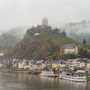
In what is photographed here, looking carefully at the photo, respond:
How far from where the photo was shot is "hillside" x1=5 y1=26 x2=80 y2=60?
109 meters

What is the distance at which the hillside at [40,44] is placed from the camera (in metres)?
109

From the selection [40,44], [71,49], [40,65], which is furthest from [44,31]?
[40,65]

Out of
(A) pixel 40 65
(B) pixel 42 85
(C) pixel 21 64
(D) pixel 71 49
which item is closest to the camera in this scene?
(B) pixel 42 85

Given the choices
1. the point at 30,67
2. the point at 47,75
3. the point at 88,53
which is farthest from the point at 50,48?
the point at 47,75

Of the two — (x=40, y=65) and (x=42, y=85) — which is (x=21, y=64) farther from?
(x=42, y=85)

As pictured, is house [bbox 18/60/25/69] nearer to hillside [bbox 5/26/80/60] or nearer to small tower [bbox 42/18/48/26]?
hillside [bbox 5/26/80/60]

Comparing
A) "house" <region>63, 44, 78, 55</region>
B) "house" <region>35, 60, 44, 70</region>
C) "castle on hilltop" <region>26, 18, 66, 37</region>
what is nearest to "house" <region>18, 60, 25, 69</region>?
"house" <region>35, 60, 44, 70</region>

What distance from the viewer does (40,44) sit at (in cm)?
12000

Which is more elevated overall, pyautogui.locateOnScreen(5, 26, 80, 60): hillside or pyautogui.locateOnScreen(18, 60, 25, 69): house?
pyautogui.locateOnScreen(5, 26, 80, 60): hillside

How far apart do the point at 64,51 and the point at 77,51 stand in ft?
24.1

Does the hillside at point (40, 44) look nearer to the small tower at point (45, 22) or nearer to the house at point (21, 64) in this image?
the house at point (21, 64)

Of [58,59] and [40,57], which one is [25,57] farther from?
[58,59]

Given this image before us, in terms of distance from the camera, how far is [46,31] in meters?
134

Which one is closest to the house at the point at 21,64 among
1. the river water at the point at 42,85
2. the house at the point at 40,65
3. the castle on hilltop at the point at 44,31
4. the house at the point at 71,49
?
the house at the point at 40,65
